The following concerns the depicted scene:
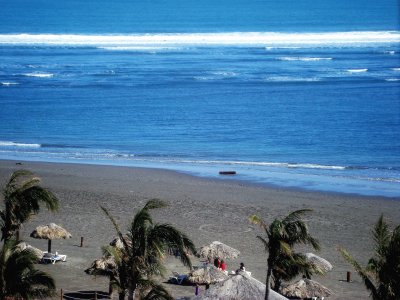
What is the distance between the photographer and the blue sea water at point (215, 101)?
136 feet

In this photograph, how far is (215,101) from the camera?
58.4 m

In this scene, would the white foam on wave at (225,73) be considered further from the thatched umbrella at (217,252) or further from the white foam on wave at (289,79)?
the thatched umbrella at (217,252)

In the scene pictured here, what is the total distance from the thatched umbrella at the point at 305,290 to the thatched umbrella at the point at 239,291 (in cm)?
236

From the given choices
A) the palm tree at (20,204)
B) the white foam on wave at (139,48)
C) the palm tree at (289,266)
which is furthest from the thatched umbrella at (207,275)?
the white foam on wave at (139,48)

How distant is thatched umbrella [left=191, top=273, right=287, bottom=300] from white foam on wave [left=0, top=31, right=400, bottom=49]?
249ft

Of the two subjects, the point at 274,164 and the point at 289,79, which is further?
the point at 289,79

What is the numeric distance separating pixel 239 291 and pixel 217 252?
488 centimetres

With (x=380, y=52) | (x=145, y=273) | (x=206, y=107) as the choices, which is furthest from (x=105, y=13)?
(x=145, y=273)

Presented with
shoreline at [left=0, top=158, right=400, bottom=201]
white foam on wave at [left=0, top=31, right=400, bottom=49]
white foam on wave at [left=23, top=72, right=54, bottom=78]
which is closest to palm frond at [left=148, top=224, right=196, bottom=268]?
shoreline at [left=0, top=158, right=400, bottom=201]

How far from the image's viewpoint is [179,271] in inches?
923

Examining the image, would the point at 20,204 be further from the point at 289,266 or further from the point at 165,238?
the point at 289,266

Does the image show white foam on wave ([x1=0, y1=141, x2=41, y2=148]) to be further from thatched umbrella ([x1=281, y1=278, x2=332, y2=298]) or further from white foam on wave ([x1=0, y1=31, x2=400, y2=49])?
white foam on wave ([x1=0, y1=31, x2=400, y2=49])

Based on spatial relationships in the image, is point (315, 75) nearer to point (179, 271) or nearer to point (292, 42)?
point (292, 42)

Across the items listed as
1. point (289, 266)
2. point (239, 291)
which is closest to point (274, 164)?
point (289, 266)
